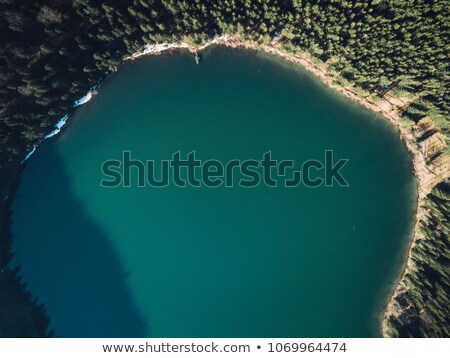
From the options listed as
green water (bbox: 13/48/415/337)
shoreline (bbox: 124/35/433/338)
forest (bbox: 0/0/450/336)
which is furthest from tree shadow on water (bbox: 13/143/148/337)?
shoreline (bbox: 124/35/433/338)

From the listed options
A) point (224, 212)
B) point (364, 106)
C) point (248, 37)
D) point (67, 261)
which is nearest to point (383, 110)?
point (364, 106)

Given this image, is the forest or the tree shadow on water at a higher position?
the forest

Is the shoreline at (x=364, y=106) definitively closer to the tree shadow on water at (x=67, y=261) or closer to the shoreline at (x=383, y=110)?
the shoreline at (x=383, y=110)

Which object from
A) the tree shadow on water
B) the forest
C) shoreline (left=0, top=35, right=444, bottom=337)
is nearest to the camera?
the forest

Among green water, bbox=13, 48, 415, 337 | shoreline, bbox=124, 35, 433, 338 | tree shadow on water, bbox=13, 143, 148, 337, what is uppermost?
shoreline, bbox=124, 35, 433, 338

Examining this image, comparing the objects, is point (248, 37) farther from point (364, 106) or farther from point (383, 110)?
point (383, 110)

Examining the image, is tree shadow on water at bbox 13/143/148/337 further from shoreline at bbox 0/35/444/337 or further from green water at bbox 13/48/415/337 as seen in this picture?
shoreline at bbox 0/35/444/337
